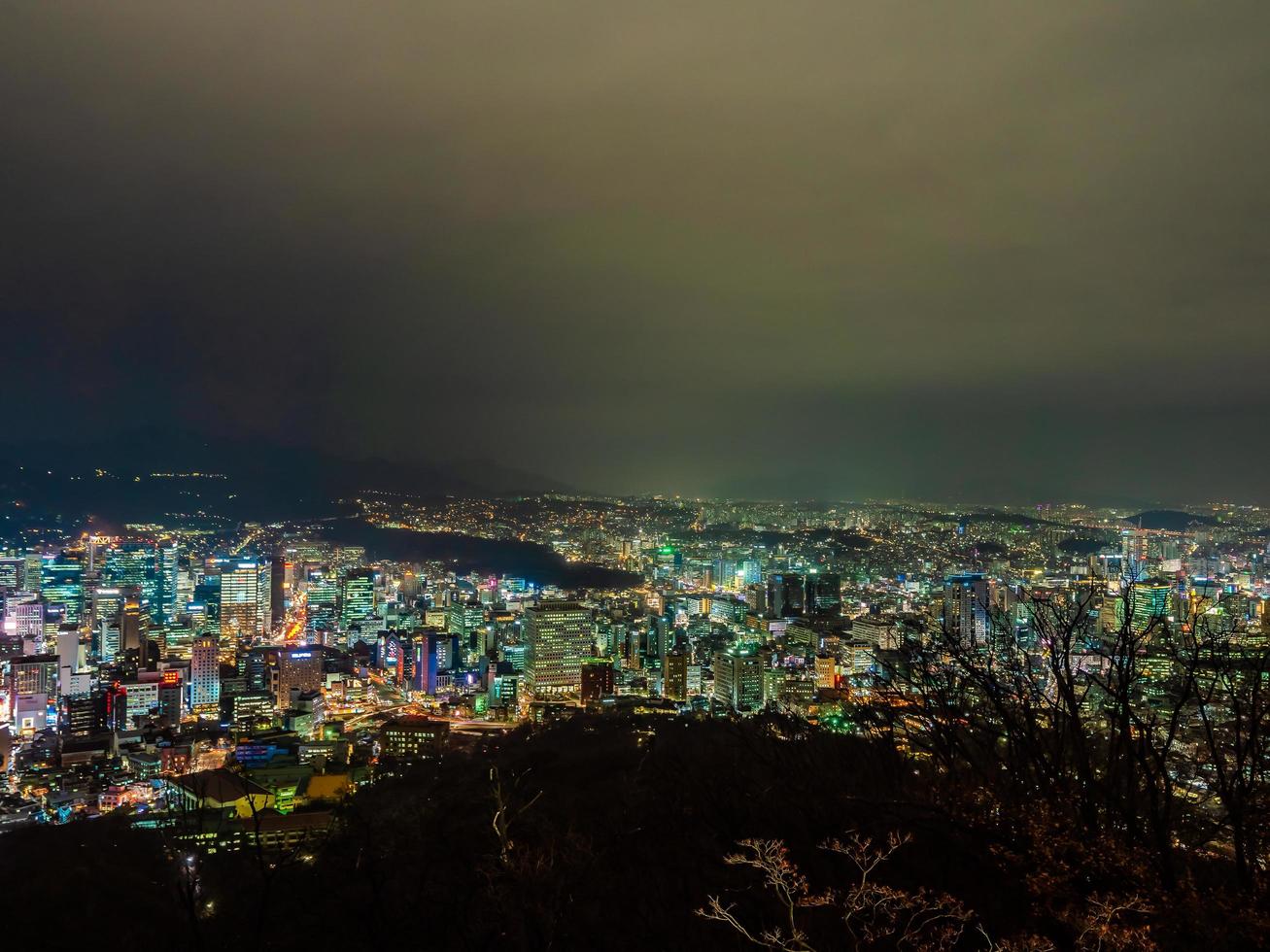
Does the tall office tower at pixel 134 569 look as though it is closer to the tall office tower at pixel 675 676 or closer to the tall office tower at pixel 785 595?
the tall office tower at pixel 675 676

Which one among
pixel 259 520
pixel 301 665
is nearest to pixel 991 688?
pixel 301 665

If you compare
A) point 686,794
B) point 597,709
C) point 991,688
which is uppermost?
point 991,688

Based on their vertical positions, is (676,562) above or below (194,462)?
below

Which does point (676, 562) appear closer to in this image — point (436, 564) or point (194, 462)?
point (436, 564)

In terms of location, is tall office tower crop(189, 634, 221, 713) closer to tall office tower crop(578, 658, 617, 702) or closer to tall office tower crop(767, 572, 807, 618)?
tall office tower crop(578, 658, 617, 702)

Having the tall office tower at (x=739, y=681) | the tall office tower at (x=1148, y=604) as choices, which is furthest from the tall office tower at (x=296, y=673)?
the tall office tower at (x=1148, y=604)

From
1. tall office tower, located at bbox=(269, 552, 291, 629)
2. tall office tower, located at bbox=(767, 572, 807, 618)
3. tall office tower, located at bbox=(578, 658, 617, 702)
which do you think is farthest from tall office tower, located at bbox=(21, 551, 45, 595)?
tall office tower, located at bbox=(767, 572, 807, 618)
